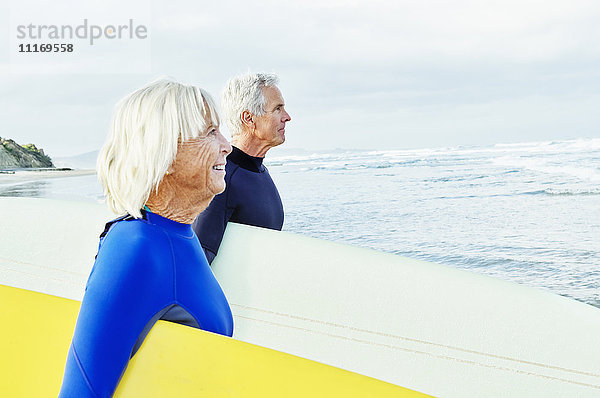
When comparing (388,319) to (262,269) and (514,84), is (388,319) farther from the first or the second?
(514,84)

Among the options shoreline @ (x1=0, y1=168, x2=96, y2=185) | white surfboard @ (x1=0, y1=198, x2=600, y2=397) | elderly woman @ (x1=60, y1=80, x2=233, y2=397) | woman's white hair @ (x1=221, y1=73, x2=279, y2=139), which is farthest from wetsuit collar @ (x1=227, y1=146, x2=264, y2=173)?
shoreline @ (x1=0, y1=168, x2=96, y2=185)

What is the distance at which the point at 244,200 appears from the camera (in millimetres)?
1647

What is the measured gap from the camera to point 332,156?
16.4 m

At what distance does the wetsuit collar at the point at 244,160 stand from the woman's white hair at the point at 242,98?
10 cm

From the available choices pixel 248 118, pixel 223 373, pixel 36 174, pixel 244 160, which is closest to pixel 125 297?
pixel 223 373

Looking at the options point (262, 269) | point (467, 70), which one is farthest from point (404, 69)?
point (262, 269)

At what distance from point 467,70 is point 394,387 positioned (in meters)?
17.5

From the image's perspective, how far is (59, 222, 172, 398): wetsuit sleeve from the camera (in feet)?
2.50

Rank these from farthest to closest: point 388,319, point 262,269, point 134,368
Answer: point 262,269
point 388,319
point 134,368

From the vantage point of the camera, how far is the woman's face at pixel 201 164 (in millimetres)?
830

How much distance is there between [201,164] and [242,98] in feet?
3.38

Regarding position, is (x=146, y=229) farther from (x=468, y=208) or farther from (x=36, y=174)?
(x=36, y=174)

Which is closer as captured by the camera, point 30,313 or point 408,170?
point 30,313

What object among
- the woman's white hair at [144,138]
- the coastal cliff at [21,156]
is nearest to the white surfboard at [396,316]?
the woman's white hair at [144,138]
